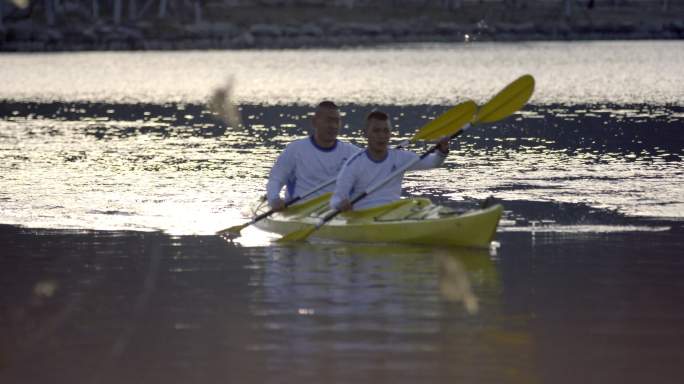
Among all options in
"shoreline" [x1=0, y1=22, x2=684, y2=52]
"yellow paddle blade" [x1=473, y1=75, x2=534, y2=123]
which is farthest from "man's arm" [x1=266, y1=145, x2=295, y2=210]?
"shoreline" [x1=0, y1=22, x2=684, y2=52]

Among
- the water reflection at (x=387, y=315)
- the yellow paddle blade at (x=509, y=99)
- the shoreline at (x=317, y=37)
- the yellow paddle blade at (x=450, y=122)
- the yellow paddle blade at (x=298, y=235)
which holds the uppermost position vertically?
the yellow paddle blade at (x=509, y=99)

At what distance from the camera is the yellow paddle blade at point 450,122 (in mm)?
19641

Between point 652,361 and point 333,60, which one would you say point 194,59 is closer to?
point 333,60

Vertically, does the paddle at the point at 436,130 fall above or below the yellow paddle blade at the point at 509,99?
below

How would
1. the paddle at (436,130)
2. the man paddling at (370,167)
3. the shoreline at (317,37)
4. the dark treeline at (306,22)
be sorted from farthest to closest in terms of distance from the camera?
the dark treeline at (306,22)
the shoreline at (317,37)
the paddle at (436,130)
the man paddling at (370,167)

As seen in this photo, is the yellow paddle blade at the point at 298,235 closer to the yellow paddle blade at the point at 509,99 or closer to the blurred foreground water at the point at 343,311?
the blurred foreground water at the point at 343,311

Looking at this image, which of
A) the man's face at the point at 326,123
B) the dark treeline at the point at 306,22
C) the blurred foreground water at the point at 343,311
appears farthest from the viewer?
the dark treeline at the point at 306,22

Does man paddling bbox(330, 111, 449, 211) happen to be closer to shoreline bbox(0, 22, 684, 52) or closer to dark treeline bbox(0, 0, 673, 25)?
shoreline bbox(0, 22, 684, 52)

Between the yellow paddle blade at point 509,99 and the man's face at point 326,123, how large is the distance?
1.85 meters

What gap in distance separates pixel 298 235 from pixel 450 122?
8.82 ft

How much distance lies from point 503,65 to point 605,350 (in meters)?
80.1

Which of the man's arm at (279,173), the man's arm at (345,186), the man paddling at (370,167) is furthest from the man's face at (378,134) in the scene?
the man's arm at (279,173)

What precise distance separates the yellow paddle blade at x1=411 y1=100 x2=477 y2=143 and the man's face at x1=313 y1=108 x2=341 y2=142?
1.22 meters

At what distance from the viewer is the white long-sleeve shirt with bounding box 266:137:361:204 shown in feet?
63.4
